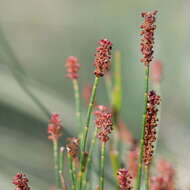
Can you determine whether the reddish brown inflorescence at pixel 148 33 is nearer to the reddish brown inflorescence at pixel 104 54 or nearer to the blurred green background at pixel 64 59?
the reddish brown inflorescence at pixel 104 54

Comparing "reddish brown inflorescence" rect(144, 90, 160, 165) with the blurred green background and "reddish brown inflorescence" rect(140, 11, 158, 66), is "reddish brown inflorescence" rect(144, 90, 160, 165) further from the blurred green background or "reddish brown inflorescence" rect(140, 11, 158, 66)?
the blurred green background

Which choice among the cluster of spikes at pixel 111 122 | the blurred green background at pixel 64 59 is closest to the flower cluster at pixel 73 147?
the cluster of spikes at pixel 111 122

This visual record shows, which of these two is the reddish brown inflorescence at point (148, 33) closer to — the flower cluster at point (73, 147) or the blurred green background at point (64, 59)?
the flower cluster at point (73, 147)

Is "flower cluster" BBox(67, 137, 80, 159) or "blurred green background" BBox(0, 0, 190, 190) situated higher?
"blurred green background" BBox(0, 0, 190, 190)

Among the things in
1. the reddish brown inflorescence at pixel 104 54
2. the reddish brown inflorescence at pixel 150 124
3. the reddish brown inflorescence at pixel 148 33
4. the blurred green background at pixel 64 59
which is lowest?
the reddish brown inflorescence at pixel 150 124

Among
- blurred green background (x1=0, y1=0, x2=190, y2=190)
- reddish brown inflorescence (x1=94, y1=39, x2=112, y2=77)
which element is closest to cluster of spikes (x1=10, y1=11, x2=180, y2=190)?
reddish brown inflorescence (x1=94, y1=39, x2=112, y2=77)

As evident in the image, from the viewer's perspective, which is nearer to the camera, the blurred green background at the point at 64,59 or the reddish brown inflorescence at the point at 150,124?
the reddish brown inflorescence at the point at 150,124

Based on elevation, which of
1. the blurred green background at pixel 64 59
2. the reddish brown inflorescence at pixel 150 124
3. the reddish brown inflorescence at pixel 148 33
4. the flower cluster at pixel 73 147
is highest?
the blurred green background at pixel 64 59

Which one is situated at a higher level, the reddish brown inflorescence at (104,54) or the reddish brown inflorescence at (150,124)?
the reddish brown inflorescence at (104,54)

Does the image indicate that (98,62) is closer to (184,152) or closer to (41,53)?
(184,152)
